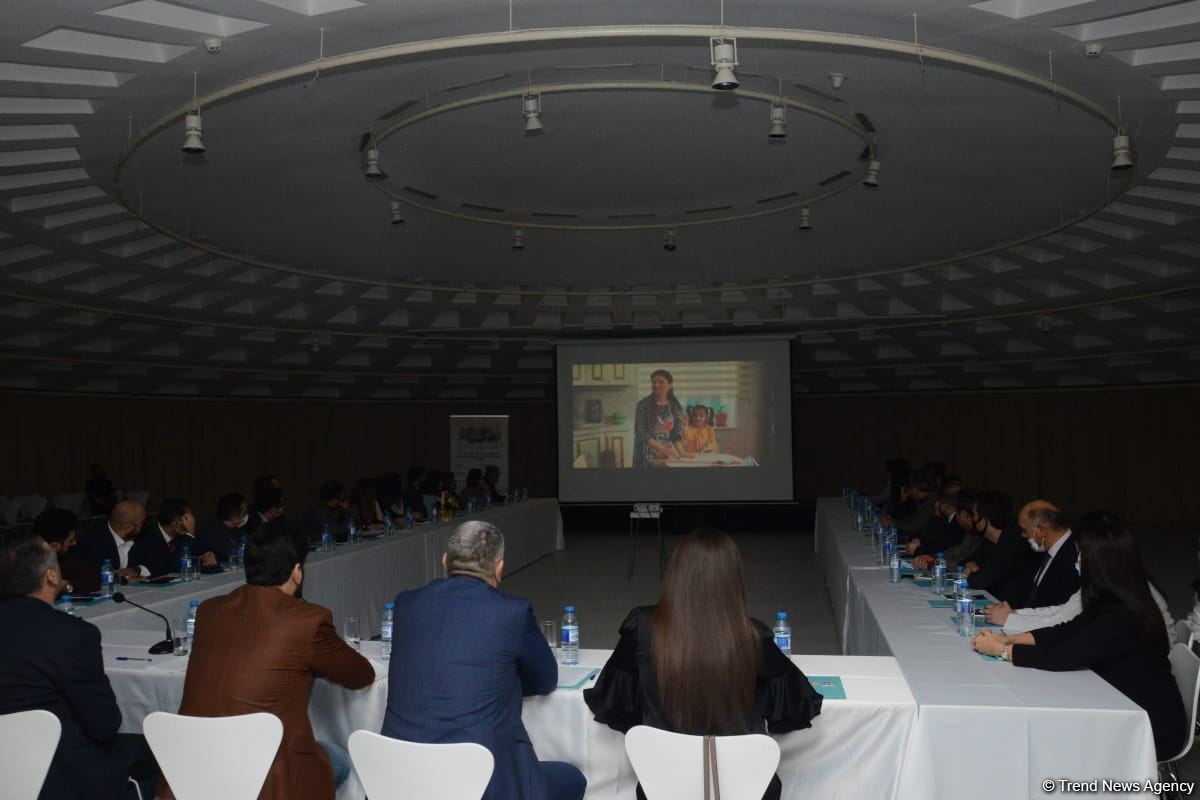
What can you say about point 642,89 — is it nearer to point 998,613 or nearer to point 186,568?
point 998,613

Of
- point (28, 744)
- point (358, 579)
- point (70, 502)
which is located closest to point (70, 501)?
point (70, 502)

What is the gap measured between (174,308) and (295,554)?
9390mm

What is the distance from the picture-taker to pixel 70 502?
45.1 feet

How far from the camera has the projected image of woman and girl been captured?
13328 mm

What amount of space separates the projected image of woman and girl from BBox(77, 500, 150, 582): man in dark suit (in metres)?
7.68

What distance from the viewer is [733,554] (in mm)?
2836

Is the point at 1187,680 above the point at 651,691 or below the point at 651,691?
below

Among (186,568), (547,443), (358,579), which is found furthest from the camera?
(547,443)

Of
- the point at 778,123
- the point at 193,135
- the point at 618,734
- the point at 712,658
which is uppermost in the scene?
the point at 778,123

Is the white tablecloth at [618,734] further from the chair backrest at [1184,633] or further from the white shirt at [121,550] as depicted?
the white shirt at [121,550]

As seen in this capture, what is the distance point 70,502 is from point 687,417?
8.48 metres

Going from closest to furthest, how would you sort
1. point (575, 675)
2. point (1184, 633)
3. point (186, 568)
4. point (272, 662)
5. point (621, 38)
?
point (272, 662) < point (575, 675) < point (1184, 633) < point (621, 38) < point (186, 568)

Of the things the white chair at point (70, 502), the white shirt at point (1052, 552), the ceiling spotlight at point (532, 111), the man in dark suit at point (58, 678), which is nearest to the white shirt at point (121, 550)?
the man in dark suit at point (58, 678)

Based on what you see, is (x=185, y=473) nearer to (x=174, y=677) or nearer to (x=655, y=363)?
(x=655, y=363)
